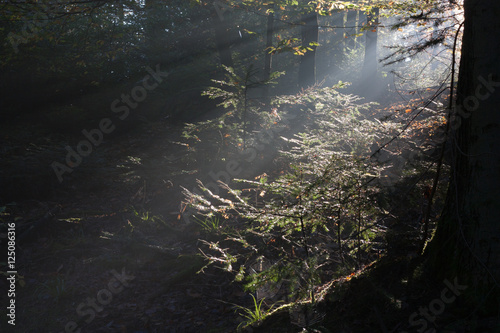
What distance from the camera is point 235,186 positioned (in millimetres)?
7430

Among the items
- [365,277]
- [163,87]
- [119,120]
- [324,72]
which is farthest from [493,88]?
[324,72]

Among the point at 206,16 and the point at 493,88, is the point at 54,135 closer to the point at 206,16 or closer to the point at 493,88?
the point at 206,16

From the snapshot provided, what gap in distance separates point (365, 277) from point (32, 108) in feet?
40.7

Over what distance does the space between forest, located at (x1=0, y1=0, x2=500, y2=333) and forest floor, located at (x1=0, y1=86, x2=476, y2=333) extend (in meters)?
0.02

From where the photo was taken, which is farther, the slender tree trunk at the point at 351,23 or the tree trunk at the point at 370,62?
the slender tree trunk at the point at 351,23

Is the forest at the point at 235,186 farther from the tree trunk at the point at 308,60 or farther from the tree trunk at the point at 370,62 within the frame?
the tree trunk at the point at 370,62

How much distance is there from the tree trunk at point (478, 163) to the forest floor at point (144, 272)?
0.27 meters

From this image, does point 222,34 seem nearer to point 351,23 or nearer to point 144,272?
point 144,272

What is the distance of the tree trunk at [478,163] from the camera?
2213 mm

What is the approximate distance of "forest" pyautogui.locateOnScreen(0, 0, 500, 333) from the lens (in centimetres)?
239

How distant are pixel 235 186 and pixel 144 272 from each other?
112 inches

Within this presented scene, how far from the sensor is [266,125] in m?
7.98

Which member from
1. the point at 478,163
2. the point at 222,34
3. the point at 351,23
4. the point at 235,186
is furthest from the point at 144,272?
the point at 351,23

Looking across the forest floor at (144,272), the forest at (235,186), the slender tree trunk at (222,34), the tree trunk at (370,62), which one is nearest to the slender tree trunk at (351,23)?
the tree trunk at (370,62)
